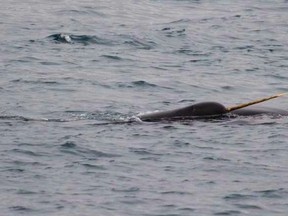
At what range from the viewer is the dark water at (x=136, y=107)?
561 inches

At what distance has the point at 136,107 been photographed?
20562mm

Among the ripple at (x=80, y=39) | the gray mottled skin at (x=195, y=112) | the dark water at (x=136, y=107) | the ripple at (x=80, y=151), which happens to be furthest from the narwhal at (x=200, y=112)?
the ripple at (x=80, y=39)

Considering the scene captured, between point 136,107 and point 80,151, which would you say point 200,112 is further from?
point 80,151

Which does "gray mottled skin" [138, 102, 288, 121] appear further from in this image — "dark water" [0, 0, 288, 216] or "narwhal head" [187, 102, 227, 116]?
"dark water" [0, 0, 288, 216]

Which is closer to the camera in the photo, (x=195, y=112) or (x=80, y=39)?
(x=195, y=112)

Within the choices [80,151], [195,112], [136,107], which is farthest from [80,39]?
[80,151]

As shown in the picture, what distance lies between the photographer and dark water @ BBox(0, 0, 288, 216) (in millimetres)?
14242

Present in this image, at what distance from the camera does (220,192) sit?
14375 millimetres

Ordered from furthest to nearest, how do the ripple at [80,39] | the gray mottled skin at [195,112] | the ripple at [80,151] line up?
the ripple at [80,39]
the gray mottled skin at [195,112]
the ripple at [80,151]

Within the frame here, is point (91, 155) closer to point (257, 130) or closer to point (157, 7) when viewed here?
point (257, 130)

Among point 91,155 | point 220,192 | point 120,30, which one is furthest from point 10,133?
point 120,30

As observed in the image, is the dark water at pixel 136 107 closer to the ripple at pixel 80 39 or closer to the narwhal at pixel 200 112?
the ripple at pixel 80 39

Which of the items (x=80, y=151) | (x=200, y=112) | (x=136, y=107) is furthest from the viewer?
(x=136, y=107)

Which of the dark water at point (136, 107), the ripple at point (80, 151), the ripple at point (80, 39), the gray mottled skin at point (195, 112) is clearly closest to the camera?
the dark water at point (136, 107)
